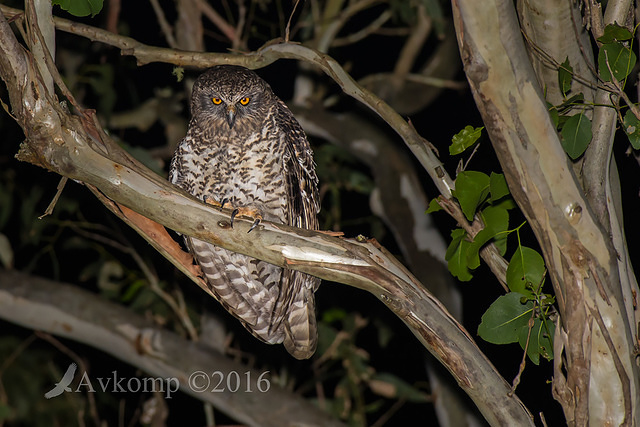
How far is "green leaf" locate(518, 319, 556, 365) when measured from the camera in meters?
2.20

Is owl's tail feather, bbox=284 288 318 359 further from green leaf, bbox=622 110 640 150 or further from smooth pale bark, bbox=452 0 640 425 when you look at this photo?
green leaf, bbox=622 110 640 150

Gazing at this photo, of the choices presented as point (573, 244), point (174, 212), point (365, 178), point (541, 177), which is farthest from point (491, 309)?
point (365, 178)

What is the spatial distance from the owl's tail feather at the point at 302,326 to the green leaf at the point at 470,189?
1.30 metres

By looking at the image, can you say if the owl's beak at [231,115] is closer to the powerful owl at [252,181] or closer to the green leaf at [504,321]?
the powerful owl at [252,181]

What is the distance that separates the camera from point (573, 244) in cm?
195

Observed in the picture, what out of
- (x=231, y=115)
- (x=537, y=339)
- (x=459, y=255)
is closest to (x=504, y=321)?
(x=537, y=339)

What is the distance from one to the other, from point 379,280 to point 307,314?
118cm

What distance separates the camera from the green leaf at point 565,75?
2.14 m

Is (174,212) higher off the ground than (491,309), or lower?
higher

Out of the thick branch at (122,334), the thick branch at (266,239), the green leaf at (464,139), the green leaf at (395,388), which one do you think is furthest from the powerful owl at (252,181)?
the green leaf at (395,388)

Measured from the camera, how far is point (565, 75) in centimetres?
215

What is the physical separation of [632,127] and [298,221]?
1.54 m

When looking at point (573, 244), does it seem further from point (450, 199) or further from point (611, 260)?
point (450, 199)
